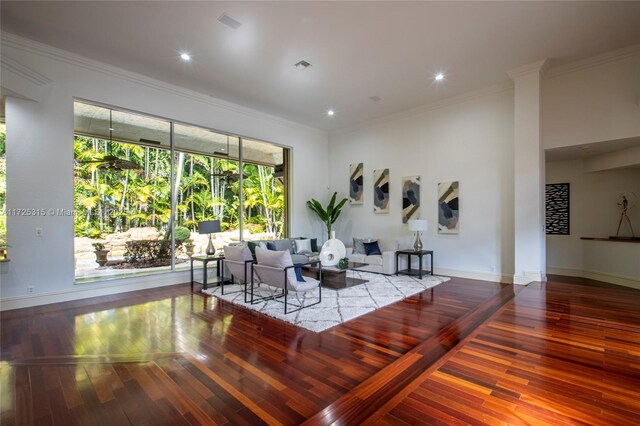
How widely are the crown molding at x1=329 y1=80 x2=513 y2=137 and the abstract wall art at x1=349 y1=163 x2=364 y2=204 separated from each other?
1119mm

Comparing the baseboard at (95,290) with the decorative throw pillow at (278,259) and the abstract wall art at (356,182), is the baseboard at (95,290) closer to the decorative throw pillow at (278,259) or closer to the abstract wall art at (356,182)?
the decorative throw pillow at (278,259)

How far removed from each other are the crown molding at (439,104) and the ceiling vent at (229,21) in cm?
475

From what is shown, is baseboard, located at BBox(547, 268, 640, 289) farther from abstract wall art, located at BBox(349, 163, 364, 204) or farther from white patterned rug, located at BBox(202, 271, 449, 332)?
abstract wall art, located at BBox(349, 163, 364, 204)

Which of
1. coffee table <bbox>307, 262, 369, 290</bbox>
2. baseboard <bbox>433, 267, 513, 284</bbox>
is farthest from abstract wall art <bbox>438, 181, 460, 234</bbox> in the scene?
coffee table <bbox>307, 262, 369, 290</bbox>

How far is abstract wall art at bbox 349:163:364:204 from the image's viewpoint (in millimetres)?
8578

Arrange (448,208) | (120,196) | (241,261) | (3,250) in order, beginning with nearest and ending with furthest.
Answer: (3,250) < (241,261) < (120,196) < (448,208)

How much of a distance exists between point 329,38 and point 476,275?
Answer: 17.8 feet

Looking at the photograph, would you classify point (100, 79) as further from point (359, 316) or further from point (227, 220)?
point (359, 316)

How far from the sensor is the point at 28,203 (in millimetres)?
4531

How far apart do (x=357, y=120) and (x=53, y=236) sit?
23.0ft

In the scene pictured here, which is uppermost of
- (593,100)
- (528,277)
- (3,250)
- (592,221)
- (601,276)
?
(593,100)

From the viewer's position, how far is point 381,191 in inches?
317

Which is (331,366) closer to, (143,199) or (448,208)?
(143,199)

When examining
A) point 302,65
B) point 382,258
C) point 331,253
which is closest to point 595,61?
point 302,65
